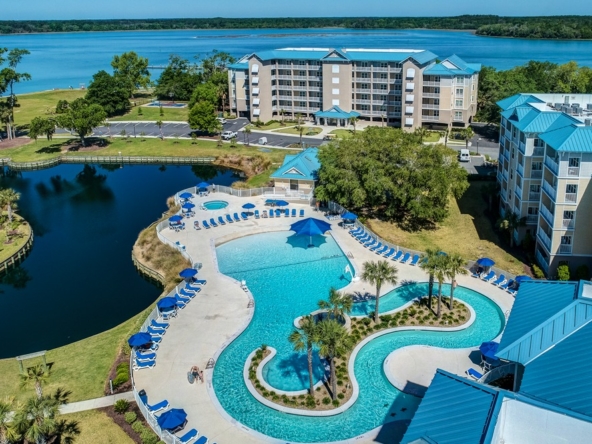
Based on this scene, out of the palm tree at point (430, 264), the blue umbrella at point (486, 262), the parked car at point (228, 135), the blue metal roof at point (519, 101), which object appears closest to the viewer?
the palm tree at point (430, 264)

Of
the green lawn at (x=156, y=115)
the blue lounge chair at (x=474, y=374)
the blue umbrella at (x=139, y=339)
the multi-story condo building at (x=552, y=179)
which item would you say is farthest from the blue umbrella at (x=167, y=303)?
the green lawn at (x=156, y=115)

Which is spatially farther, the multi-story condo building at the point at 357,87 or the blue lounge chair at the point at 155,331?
the multi-story condo building at the point at 357,87

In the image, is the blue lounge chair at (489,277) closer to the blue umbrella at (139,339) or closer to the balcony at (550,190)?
the balcony at (550,190)

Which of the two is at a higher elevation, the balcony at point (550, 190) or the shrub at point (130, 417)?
the balcony at point (550, 190)

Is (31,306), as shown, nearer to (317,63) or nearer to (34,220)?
(34,220)

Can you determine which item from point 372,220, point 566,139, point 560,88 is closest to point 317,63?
point 560,88

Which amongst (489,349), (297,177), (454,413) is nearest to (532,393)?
(454,413)
